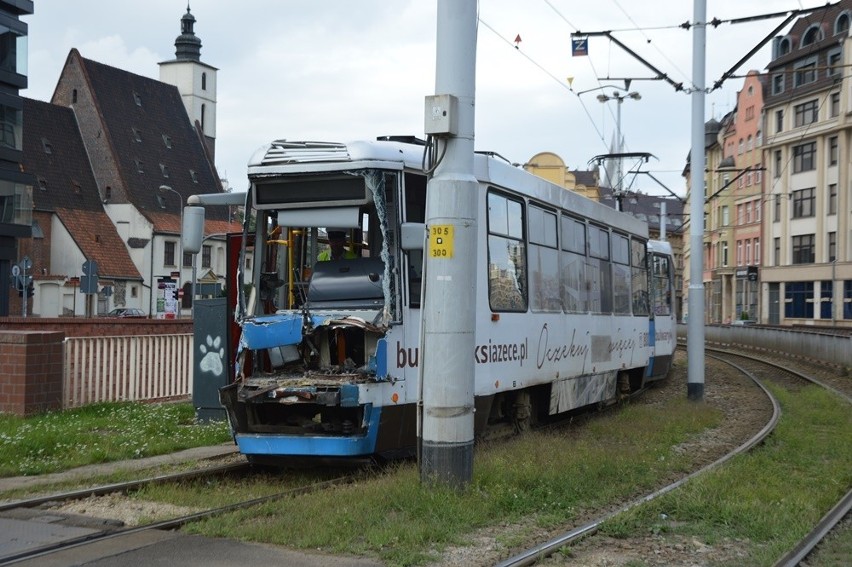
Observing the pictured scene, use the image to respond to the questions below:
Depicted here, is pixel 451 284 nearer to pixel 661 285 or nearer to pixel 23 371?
pixel 23 371

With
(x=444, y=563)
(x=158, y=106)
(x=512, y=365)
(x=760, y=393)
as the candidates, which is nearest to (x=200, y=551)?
(x=444, y=563)

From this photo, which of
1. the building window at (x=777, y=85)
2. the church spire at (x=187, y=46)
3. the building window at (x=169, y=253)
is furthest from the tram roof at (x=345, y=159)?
the church spire at (x=187, y=46)

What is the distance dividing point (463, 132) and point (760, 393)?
555 inches

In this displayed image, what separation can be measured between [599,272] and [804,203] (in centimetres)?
5390

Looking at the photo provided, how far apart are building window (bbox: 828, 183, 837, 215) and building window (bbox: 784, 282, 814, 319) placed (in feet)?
15.5

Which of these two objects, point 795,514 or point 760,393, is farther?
point 760,393

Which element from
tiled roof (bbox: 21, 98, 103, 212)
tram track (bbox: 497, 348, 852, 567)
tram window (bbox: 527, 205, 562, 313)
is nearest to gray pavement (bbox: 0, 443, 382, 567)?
tram track (bbox: 497, 348, 852, 567)

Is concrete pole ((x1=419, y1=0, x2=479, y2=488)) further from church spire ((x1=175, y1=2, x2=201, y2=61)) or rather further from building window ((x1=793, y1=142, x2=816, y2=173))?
church spire ((x1=175, y1=2, x2=201, y2=61))

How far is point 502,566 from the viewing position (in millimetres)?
6793

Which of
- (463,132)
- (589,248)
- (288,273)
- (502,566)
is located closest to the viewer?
(502,566)

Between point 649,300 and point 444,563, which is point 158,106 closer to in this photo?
point 649,300

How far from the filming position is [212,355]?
14961 millimetres

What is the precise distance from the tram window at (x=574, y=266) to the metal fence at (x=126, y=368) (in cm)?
698

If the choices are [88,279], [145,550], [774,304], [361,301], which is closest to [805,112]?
[774,304]
